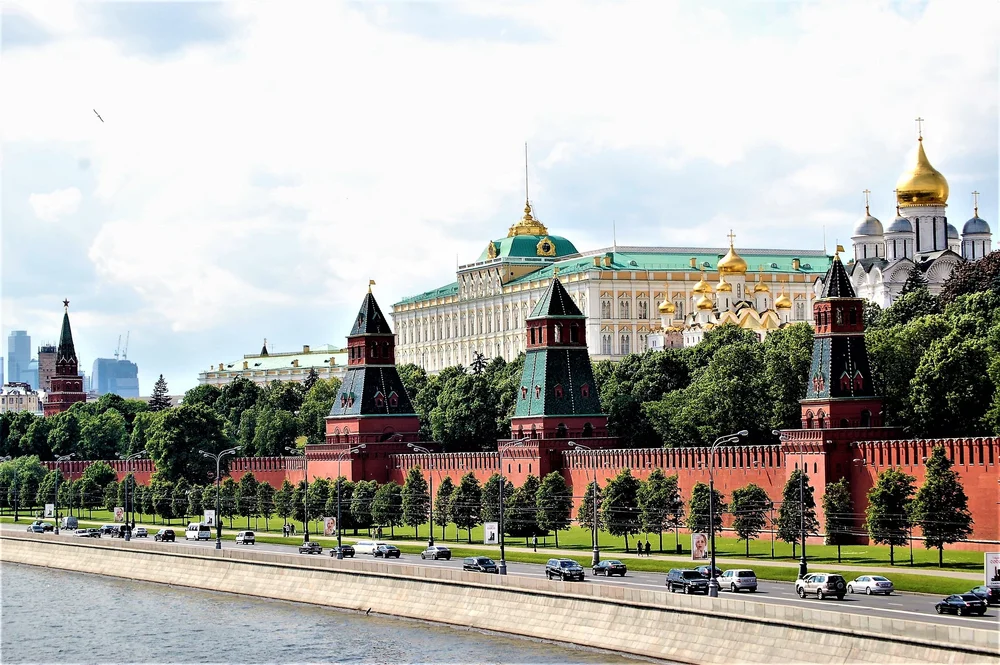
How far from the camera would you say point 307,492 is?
381 feet

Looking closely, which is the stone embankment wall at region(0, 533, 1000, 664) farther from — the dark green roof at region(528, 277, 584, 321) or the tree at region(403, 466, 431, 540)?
the dark green roof at region(528, 277, 584, 321)

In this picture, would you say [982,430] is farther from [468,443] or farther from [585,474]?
[468,443]

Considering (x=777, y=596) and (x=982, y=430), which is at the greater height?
(x=982, y=430)

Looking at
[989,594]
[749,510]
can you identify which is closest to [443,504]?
[749,510]

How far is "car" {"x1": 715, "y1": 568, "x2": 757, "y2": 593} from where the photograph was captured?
230 feet

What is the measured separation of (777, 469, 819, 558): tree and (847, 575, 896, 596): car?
11.1 meters

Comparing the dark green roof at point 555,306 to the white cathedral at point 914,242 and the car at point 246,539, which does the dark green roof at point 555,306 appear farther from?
the white cathedral at point 914,242

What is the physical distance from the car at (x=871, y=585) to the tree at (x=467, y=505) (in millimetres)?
36836

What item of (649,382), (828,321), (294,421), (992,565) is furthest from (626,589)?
(294,421)

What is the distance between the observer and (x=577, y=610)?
67625 mm

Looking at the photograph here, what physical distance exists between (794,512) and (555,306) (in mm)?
32317

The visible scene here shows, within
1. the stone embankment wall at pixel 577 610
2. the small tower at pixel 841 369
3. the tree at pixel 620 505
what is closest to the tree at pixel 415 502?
the tree at pixel 620 505

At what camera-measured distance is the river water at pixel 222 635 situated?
6850 cm

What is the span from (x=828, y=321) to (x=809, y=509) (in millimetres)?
10782
